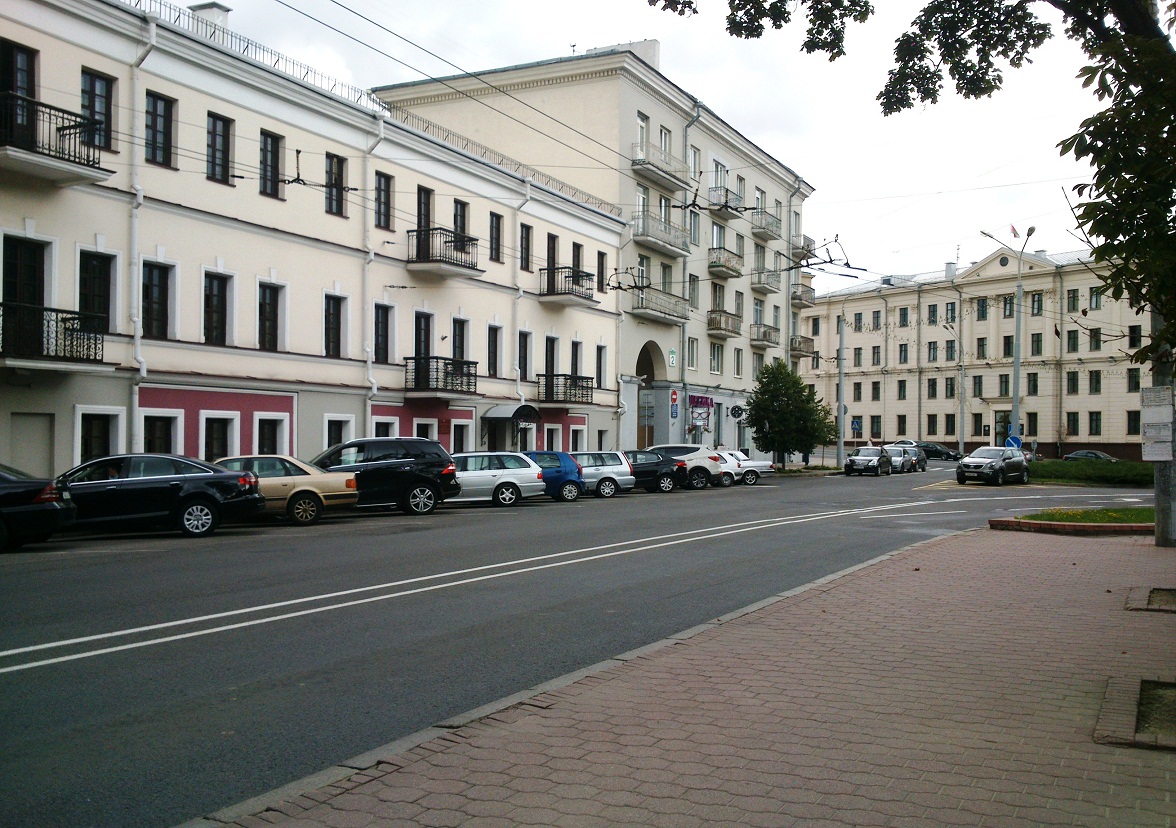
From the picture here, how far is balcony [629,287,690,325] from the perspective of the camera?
47125 mm

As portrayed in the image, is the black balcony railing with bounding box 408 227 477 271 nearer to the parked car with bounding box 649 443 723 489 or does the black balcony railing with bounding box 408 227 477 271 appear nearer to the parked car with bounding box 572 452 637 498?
the parked car with bounding box 572 452 637 498

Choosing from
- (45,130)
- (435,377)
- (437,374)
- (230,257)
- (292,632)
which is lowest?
(292,632)

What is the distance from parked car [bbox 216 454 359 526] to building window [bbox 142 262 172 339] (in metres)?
4.92

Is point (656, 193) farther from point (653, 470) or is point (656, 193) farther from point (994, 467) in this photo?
point (994, 467)

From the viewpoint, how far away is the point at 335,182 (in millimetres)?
30188

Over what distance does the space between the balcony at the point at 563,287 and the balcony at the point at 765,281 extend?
2089 centimetres

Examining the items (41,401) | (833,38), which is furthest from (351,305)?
(833,38)

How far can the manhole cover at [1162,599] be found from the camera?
10.3 meters

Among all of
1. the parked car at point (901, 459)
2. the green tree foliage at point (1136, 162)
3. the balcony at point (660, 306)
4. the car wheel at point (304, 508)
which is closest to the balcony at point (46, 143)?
the car wheel at point (304, 508)

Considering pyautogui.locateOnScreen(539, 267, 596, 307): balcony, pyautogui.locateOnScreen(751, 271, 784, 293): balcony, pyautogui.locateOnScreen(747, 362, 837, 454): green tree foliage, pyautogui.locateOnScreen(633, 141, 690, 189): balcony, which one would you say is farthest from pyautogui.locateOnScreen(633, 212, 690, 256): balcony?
pyautogui.locateOnScreen(751, 271, 784, 293): balcony

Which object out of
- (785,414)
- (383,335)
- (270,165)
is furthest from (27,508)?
(785,414)

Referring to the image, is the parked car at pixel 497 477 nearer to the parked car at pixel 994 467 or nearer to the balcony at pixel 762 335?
the parked car at pixel 994 467

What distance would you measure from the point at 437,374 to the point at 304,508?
461 inches

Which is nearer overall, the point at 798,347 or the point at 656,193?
the point at 656,193
